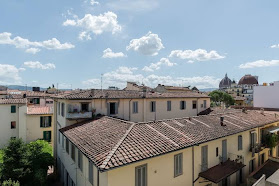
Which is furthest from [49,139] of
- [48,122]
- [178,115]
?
[178,115]

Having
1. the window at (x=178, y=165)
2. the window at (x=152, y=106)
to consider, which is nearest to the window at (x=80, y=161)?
the window at (x=178, y=165)

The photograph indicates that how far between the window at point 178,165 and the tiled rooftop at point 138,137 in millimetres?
1010

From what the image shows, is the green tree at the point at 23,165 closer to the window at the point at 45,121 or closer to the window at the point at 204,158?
the window at the point at 45,121

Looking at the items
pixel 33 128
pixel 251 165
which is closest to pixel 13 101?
pixel 33 128

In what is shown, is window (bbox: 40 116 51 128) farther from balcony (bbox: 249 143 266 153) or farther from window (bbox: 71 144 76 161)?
balcony (bbox: 249 143 266 153)

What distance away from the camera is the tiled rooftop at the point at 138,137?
924cm

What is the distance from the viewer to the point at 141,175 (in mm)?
9961

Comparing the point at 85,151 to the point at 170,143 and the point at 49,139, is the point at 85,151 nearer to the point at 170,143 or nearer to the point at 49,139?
the point at 170,143

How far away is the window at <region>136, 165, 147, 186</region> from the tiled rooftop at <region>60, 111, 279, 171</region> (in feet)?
3.34

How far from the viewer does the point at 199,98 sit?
98.8 ft

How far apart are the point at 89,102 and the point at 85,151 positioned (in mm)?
9092

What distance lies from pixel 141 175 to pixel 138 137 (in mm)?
2298

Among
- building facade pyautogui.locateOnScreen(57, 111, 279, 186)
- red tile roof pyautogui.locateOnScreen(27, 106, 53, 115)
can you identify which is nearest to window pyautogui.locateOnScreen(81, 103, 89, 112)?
building facade pyautogui.locateOnScreen(57, 111, 279, 186)

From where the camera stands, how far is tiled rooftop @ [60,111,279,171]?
30.3 ft
